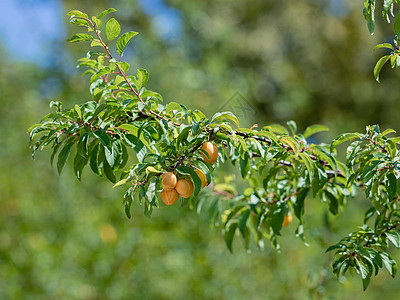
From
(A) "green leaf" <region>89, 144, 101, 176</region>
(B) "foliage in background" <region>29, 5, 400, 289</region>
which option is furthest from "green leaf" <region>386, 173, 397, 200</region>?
(A) "green leaf" <region>89, 144, 101, 176</region>

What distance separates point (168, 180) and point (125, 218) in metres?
2.17

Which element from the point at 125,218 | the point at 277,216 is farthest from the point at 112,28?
the point at 125,218

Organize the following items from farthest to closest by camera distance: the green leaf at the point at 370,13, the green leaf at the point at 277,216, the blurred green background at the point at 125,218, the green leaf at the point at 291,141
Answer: the blurred green background at the point at 125,218 → the green leaf at the point at 277,216 → the green leaf at the point at 291,141 → the green leaf at the point at 370,13

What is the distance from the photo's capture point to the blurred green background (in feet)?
8.64

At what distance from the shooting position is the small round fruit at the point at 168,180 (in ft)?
2.60

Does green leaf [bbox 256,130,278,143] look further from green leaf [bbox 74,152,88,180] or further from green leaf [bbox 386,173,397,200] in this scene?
green leaf [bbox 74,152,88,180]

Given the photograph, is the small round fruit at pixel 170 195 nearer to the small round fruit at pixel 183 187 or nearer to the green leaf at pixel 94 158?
the small round fruit at pixel 183 187

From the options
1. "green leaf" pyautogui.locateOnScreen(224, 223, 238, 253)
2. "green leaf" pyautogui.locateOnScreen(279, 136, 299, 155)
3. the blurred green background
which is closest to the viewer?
"green leaf" pyautogui.locateOnScreen(279, 136, 299, 155)

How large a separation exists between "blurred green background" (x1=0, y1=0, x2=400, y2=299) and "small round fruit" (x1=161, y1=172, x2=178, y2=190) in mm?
668

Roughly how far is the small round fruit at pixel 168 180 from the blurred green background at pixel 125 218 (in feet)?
2.19

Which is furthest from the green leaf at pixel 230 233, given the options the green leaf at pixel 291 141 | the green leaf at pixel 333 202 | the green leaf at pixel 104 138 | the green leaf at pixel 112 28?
the green leaf at pixel 112 28

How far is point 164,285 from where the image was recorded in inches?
101

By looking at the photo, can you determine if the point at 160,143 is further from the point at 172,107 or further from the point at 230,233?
the point at 230,233

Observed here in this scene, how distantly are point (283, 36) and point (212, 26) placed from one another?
319 cm
